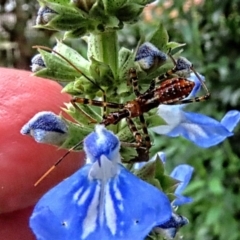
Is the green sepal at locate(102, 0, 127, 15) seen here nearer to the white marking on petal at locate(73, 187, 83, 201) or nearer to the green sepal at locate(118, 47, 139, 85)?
the green sepal at locate(118, 47, 139, 85)

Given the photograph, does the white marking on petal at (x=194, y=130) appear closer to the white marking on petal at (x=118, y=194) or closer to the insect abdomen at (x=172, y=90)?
the insect abdomen at (x=172, y=90)

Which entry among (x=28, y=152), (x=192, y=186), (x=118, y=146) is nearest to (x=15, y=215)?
(x=28, y=152)

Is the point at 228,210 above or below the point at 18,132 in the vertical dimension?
below

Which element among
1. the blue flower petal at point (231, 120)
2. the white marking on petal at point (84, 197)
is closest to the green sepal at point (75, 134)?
the white marking on petal at point (84, 197)

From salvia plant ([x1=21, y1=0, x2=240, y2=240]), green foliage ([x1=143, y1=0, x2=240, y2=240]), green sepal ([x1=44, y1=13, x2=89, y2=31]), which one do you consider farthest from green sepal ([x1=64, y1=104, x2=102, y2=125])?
green foliage ([x1=143, y1=0, x2=240, y2=240])

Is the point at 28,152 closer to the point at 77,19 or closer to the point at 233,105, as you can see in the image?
the point at 77,19

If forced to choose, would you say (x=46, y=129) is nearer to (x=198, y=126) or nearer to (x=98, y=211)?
(x=98, y=211)

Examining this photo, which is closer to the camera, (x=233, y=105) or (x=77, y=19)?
(x=77, y=19)

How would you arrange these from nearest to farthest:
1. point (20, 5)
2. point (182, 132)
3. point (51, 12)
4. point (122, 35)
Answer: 1. point (51, 12)
2. point (182, 132)
3. point (122, 35)
4. point (20, 5)
